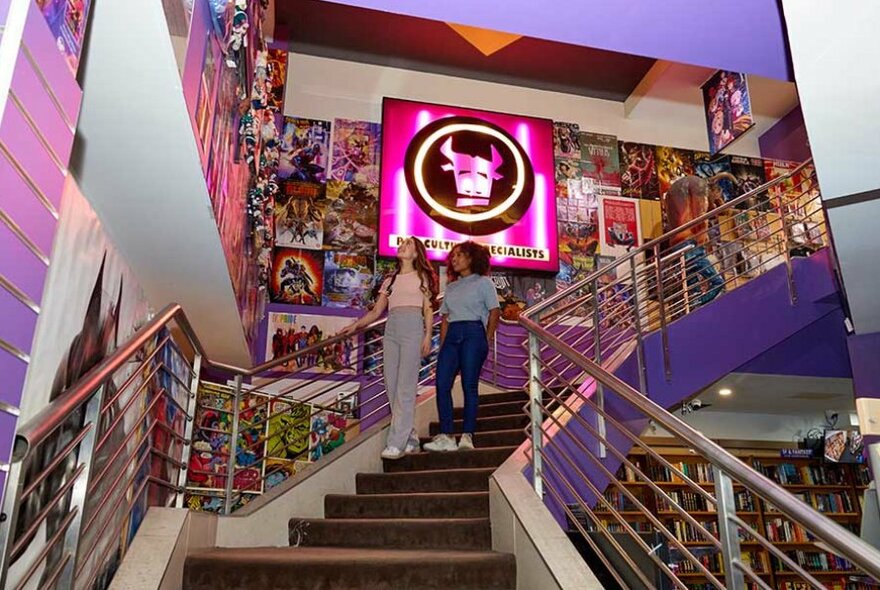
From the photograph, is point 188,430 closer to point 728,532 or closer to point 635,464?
point 728,532

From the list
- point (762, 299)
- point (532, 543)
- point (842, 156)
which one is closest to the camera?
point (532, 543)

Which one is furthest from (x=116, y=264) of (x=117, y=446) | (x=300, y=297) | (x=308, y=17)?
(x=308, y=17)

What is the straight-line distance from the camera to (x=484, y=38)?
853cm

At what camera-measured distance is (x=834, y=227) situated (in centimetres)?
428

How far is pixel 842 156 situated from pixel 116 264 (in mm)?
3730

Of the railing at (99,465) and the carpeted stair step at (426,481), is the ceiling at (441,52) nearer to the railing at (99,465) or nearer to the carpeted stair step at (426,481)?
the carpeted stair step at (426,481)

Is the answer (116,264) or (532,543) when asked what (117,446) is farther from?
(532,543)

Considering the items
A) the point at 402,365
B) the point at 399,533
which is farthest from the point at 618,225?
the point at 399,533

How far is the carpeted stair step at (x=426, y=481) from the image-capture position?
4.05 meters

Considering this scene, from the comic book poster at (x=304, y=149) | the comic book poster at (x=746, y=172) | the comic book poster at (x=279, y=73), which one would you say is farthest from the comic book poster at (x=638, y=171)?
the comic book poster at (x=279, y=73)

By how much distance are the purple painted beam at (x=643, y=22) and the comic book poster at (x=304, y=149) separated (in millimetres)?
4166

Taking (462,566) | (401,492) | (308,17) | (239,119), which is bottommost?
(462,566)

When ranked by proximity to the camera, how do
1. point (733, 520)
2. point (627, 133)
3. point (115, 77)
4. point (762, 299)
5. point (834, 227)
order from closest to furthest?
point (733, 520), point (115, 77), point (834, 227), point (762, 299), point (627, 133)

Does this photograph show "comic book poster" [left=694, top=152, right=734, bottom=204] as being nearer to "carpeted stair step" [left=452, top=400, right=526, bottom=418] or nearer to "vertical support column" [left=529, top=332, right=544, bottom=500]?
"carpeted stair step" [left=452, top=400, right=526, bottom=418]
